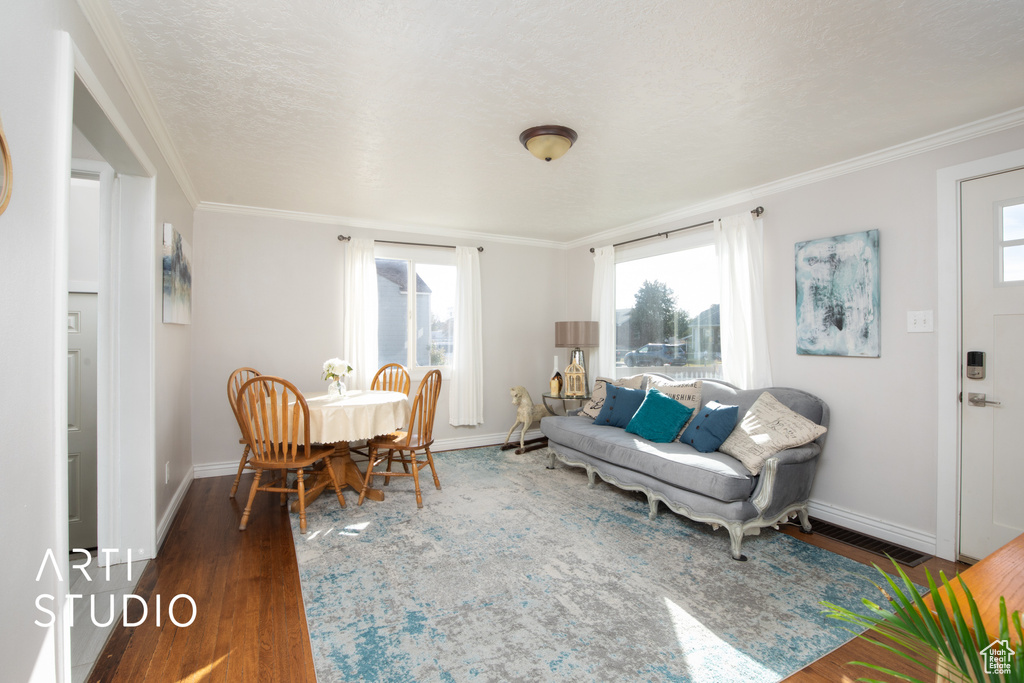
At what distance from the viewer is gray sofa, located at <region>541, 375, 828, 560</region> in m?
2.84

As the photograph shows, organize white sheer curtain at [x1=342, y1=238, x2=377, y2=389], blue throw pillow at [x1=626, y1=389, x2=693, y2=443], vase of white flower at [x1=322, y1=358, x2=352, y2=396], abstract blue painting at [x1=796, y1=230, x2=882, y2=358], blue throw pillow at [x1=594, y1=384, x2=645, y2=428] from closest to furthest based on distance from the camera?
abstract blue painting at [x1=796, y1=230, x2=882, y2=358] → blue throw pillow at [x1=626, y1=389, x2=693, y2=443] → vase of white flower at [x1=322, y1=358, x2=352, y2=396] → blue throw pillow at [x1=594, y1=384, x2=645, y2=428] → white sheer curtain at [x1=342, y1=238, x2=377, y2=389]

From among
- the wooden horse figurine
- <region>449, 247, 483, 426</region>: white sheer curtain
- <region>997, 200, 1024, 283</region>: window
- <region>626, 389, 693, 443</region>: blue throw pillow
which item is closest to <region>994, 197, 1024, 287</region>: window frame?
<region>997, 200, 1024, 283</region>: window

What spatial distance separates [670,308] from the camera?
4664mm

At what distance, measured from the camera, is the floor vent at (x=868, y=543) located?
110 inches

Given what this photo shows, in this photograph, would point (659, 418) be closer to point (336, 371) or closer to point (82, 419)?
point (336, 371)

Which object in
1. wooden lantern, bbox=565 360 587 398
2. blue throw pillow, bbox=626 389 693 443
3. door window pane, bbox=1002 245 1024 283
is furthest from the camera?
wooden lantern, bbox=565 360 587 398

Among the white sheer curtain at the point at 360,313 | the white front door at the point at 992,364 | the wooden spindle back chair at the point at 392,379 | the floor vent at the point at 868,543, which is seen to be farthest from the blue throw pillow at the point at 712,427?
the white sheer curtain at the point at 360,313

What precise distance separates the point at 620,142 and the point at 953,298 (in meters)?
2.12

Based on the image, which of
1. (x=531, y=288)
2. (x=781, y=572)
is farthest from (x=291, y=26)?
(x=531, y=288)

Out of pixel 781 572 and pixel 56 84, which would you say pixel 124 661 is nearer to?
pixel 56 84

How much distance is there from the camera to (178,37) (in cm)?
198

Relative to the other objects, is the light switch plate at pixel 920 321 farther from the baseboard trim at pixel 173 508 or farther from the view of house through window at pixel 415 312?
the baseboard trim at pixel 173 508

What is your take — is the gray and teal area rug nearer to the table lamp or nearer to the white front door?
the white front door

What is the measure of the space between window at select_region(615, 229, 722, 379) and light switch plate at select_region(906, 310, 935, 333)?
4.36 ft
